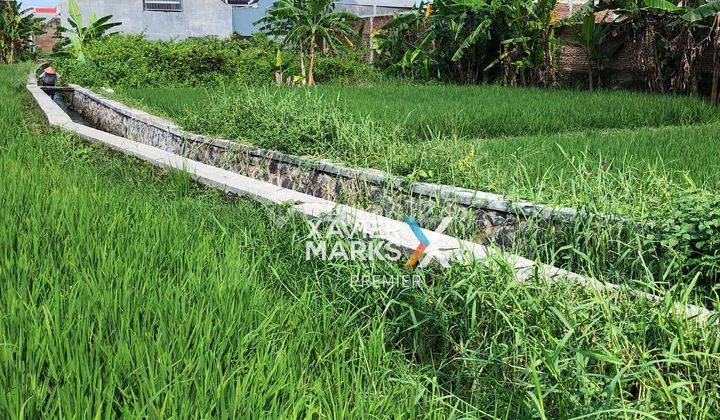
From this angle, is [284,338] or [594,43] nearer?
[284,338]

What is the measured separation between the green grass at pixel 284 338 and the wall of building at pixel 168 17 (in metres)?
17.5

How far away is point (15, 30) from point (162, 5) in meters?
9.26

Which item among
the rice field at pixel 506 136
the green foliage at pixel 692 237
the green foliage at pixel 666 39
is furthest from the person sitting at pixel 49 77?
the green foliage at pixel 692 237

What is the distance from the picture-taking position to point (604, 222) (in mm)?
3064

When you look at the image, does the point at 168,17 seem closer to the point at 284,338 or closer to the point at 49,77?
the point at 49,77

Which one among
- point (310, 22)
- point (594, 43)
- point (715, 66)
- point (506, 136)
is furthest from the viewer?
point (310, 22)

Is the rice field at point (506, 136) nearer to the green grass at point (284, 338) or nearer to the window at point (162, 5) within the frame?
the green grass at point (284, 338)

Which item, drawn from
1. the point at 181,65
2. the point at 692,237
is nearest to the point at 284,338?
the point at 692,237

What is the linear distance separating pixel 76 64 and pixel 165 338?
1273 cm

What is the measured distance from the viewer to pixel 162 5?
20.0m

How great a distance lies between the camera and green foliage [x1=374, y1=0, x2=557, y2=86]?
1200 cm

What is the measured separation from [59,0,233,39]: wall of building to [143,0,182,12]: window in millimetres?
108

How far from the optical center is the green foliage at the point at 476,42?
39.4 feet

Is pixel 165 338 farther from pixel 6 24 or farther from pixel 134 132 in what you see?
pixel 6 24
